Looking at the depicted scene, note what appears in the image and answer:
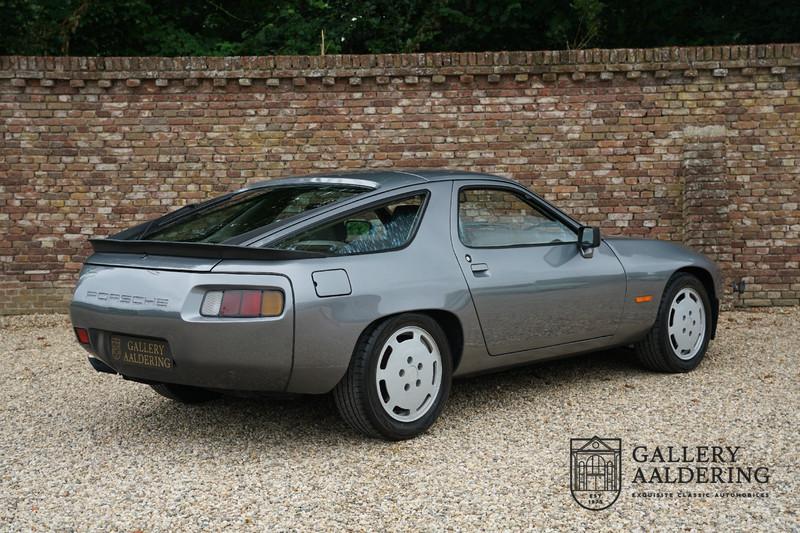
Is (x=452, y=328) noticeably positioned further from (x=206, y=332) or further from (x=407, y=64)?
(x=407, y=64)

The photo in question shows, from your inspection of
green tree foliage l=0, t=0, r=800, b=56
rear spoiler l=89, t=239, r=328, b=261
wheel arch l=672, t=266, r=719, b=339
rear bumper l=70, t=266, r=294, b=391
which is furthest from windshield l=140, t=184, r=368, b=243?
green tree foliage l=0, t=0, r=800, b=56

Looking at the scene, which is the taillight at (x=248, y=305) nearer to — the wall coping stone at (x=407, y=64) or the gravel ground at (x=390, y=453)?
the gravel ground at (x=390, y=453)

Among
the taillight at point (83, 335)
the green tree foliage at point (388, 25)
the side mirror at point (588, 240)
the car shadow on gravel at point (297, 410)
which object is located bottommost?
the car shadow on gravel at point (297, 410)

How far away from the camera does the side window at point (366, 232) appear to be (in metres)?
4.36

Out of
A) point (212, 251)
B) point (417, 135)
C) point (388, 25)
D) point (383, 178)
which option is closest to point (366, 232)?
point (383, 178)

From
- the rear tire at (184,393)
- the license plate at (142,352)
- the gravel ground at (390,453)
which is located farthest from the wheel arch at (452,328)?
the rear tire at (184,393)

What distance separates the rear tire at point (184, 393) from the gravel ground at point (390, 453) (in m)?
0.07

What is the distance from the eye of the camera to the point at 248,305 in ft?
13.4

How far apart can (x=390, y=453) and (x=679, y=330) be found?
8.93 feet

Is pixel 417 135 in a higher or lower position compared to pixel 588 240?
higher

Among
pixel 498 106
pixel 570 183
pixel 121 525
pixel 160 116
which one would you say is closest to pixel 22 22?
pixel 160 116

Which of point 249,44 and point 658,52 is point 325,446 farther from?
point 249,44

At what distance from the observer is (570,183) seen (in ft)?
31.4

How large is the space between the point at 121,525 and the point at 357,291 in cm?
155
